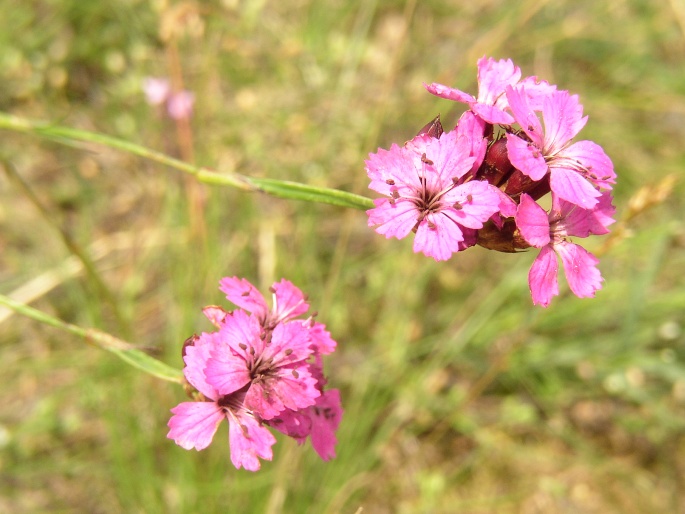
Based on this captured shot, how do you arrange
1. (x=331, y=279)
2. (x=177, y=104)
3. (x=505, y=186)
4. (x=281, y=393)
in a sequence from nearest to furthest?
(x=281, y=393), (x=505, y=186), (x=331, y=279), (x=177, y=104)

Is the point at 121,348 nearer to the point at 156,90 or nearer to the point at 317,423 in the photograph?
the point at 317,423

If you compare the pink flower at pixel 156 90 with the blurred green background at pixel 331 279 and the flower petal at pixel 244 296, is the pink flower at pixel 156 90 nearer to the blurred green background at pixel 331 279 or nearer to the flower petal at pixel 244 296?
the blurred green background at pixel 331 279

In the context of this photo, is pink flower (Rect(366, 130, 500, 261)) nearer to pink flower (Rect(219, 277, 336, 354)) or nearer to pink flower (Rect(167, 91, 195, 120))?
pink flower (Rect(219, 277, 336, 354))

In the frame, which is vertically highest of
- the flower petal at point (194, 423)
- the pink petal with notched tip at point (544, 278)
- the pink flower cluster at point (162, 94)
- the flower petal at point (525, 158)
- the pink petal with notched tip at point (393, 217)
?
the pink flower cluster at point (162, 94)

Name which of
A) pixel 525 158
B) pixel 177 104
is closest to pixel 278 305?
pixel 525 158

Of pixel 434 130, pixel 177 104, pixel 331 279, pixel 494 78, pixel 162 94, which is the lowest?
pixel 434 130

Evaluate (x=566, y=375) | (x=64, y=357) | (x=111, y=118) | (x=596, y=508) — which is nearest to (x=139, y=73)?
(x=111, y=118)

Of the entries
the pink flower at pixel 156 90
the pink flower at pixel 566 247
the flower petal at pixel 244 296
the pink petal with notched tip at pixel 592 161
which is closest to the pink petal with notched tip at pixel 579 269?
the pink flower at pixel 566 247
